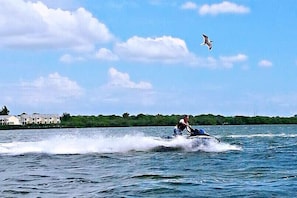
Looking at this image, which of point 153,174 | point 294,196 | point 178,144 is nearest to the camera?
point 294,196

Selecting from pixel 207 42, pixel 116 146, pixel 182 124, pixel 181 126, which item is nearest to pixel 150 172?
pixel 207 42

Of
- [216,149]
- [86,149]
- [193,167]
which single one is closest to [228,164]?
[193,167]

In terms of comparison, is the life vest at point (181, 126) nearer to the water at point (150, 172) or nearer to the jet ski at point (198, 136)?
the jet ski at point (198, 136)

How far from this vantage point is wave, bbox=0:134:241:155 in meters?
36.3

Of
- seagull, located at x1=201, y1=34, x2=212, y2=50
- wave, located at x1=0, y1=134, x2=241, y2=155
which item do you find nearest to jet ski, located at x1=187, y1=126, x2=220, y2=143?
wave, located at x1=0, y1=134, x2=241, y2=155

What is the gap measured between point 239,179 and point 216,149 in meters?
15.3

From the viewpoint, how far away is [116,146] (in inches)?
1570

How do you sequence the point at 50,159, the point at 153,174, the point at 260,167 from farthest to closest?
the point at 50,159 → the point at 260,167 → the point at 153,174

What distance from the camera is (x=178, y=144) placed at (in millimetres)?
36344

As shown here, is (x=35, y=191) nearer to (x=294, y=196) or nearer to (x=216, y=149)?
(x=294, y=196)

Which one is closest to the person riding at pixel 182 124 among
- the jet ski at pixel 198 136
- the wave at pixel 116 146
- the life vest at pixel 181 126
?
the life vest at pixel 181 126

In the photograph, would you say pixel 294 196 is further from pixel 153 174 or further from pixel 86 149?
pixel 86 149

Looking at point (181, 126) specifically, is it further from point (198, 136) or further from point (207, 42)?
point (207, 42)

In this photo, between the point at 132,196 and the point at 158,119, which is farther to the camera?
the point at 158,119
